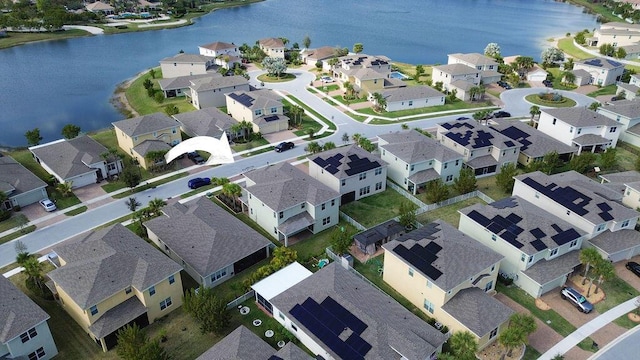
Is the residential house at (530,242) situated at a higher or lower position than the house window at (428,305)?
higher

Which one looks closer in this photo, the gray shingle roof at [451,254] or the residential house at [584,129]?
the gray shingle roof at [451,254]

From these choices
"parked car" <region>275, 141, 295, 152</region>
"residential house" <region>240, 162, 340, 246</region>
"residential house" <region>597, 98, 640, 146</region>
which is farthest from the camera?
"residential house" <region>597, 98, 640, 146</region>

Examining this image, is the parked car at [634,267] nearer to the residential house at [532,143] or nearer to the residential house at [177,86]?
the residential house at [532,143]

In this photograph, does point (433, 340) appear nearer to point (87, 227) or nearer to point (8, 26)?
point (87, 227)

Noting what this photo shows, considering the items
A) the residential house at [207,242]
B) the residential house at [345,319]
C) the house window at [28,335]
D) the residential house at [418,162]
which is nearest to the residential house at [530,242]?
the residential house at [418,162]

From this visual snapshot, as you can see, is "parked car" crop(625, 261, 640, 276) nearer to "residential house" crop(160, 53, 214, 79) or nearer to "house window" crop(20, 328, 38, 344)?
"house window" crop(20, 328, 38, 344)

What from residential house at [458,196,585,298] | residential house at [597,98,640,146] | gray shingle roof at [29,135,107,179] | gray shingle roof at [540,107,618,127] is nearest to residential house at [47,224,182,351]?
gray shingle roof at [29,135,107,179]
